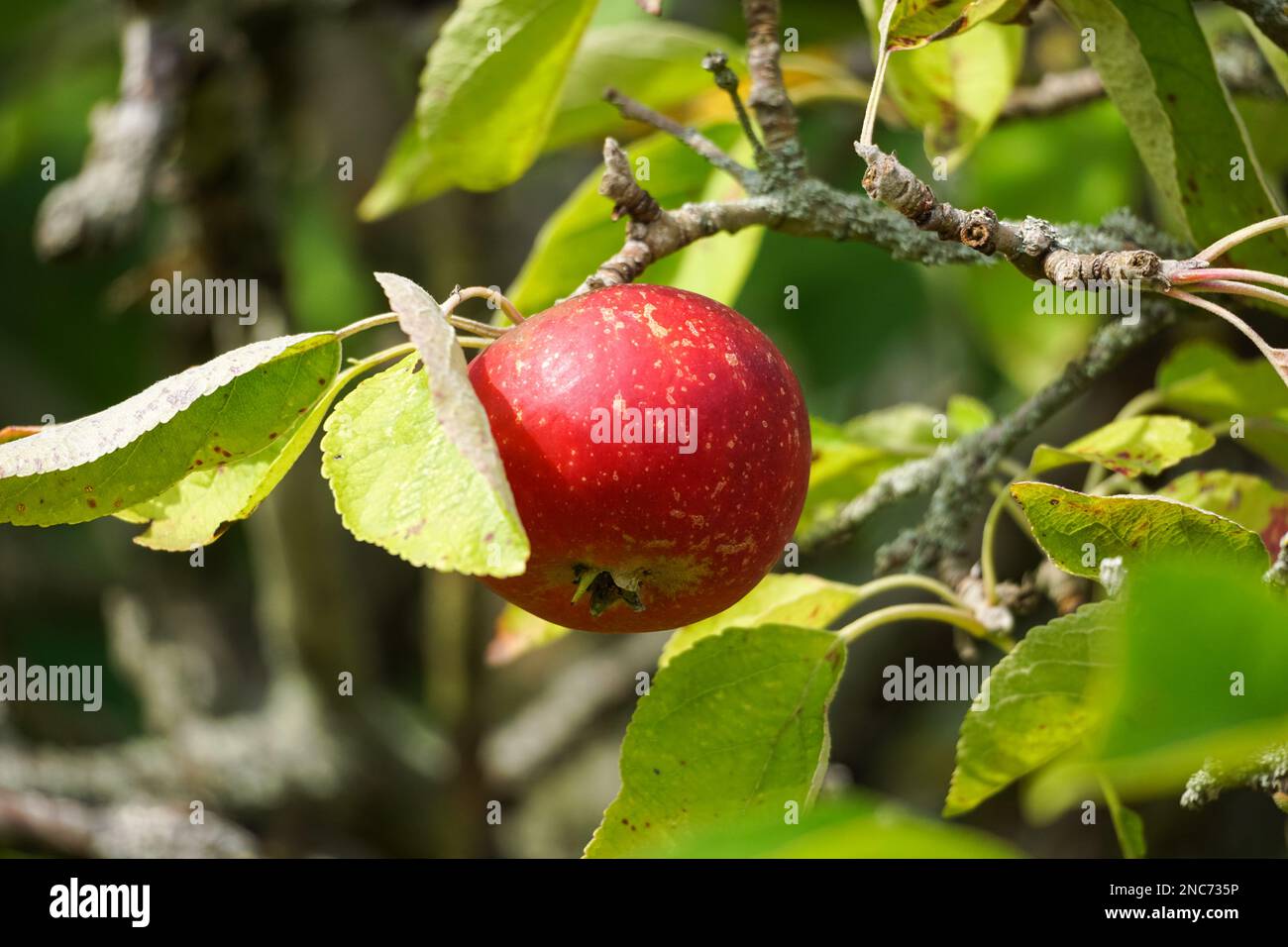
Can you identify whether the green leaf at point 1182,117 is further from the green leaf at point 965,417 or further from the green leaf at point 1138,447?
the green leaf at point 965,417

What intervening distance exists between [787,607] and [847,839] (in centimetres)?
77

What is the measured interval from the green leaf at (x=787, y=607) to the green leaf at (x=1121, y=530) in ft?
1.03

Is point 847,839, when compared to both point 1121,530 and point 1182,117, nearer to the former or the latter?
point 1121,530

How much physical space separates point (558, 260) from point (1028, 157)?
3.38ft

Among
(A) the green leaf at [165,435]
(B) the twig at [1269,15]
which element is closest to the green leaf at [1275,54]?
(B) the twig at [1269,15]

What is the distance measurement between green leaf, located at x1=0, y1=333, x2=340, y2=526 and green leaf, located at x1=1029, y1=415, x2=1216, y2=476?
0.63 m

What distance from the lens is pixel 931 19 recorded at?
972mm

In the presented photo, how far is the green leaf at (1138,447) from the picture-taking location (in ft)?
3.58

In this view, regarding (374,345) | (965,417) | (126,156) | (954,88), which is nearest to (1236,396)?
(965,417)
